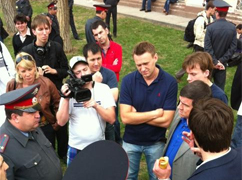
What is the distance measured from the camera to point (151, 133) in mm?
2873

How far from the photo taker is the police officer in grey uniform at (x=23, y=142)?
2.08 metres

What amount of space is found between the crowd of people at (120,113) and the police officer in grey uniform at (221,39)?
1.18 meters

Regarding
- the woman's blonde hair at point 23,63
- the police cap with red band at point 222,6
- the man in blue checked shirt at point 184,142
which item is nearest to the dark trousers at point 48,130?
the woman's blonde hair at point 23,63

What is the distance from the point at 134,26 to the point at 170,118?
8.37 m

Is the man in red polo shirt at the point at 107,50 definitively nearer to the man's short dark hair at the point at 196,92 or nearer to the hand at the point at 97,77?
the hand at the point at 97,77

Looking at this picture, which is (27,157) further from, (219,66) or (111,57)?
(219,66)

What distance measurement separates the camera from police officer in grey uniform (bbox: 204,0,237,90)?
15.8 ft

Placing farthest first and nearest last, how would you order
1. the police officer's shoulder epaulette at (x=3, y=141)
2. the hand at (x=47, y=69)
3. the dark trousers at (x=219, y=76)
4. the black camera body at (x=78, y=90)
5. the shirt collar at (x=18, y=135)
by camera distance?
the dark trousers at (x=219, y=76) < the hand at (x=47, y=69) < the black camera body at (x=78, y=90) < the shirt collar at (x=18, y=135) < the police officer's shoulder epaulette at (x=3, y=141)

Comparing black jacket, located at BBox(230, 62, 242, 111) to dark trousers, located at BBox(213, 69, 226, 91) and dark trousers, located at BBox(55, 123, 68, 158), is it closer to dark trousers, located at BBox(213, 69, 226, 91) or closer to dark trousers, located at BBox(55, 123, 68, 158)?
dark trousers, located at BBox(213, 69, 226, 91)

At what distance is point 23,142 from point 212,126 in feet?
4.95

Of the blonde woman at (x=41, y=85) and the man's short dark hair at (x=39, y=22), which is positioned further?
the man's short dark hair at (x=39, y=22)

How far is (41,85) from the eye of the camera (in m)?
3.18

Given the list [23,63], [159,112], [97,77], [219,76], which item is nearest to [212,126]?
[159,112]

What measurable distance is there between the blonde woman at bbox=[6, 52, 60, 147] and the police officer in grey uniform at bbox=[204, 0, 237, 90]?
316 centimetres
